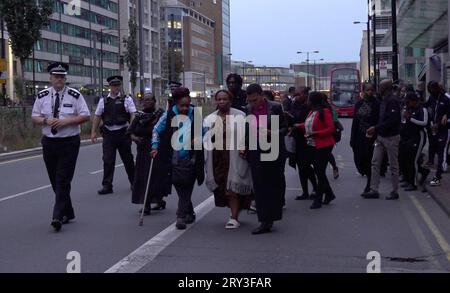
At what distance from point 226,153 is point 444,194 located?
4.38 meters

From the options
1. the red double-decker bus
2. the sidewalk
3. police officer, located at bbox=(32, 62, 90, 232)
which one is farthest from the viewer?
the red double-decker bus

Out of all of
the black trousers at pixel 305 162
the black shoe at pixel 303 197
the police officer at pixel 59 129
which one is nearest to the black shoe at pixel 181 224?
the police officer at pixel 59 129

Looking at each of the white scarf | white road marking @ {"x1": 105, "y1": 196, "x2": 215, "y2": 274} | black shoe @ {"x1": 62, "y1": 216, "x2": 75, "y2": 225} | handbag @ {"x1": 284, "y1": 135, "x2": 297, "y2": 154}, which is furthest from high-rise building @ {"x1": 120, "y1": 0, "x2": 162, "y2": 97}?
white road marking @ {"x1": 105, "y1": 196, "x2": 215, "y2": 274}

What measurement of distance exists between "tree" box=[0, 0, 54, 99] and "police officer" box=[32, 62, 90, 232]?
74.7 ft

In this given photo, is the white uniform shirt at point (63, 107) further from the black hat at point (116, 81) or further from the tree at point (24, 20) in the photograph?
the tree at point (24, 20)

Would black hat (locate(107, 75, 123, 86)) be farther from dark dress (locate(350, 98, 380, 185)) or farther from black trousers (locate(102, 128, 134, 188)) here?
dark dress (locate(350, 98, 380, 185))

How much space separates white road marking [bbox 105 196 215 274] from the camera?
6332mm

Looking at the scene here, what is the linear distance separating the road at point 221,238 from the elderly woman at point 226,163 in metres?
0.43

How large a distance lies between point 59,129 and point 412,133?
630 cm

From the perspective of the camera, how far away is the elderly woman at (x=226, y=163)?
808 centimetres

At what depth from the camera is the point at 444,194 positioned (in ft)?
35.1
